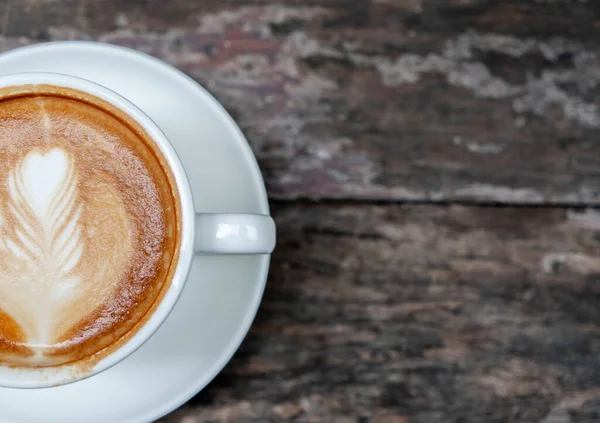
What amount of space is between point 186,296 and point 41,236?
0.61 ft

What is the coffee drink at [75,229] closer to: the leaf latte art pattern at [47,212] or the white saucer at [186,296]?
the leaf latte art pattern at [47,212]

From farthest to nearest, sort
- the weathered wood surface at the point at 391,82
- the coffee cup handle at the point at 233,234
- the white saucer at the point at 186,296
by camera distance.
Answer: the weathered wood surface at the point at 391,82, the white saucer at the point at 186,296, the coffee cup handle at the point at 233,234

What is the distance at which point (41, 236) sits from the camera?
2.05 feet

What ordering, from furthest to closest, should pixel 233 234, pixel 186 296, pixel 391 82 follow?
pixel 391 82 < pixel 186 296 < pixel 233 234

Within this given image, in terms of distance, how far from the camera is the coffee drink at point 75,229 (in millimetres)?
623

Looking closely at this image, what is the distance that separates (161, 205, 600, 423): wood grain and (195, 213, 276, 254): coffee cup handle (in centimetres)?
26

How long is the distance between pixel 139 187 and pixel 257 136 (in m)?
0.26

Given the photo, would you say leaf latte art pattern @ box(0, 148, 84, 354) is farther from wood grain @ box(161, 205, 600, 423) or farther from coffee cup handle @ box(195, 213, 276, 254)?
wood grain @ box(161, 205, 600, 423)

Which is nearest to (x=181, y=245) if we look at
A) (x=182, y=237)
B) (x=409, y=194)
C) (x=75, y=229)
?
(x=182, y=237)

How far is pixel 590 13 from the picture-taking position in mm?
886

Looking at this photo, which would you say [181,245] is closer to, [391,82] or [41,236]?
[41,236]

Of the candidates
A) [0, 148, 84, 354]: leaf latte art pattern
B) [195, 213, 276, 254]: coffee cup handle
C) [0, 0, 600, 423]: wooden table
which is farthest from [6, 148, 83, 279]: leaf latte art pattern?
[0, 0, 600, 423]: wooden table

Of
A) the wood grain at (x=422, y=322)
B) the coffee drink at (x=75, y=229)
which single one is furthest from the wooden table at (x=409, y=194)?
the coffee drink at (x=75, y=229)

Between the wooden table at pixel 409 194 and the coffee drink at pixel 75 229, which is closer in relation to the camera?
the coffee drink at pixel 75 229
